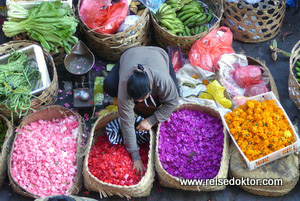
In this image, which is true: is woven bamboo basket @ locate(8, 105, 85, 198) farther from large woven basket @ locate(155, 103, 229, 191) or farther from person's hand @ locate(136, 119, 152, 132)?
large woven basket @ locate(155, 103, 229, 191)

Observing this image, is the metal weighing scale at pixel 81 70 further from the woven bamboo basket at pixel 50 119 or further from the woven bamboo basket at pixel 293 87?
the woven bamboo basket at pixel 293 87

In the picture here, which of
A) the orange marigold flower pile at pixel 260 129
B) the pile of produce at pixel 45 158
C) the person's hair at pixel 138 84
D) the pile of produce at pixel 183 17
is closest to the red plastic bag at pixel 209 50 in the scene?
the pile of produce at pixel 183 17

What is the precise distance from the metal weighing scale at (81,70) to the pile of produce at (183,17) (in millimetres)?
879

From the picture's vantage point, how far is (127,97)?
9.62 feet

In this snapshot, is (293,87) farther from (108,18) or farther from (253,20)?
(108,18)

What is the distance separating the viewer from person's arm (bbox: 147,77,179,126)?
298cm

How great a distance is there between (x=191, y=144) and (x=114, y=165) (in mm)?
717

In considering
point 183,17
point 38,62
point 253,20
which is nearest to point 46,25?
point 38,62

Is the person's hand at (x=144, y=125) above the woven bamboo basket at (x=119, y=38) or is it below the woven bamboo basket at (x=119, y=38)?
below

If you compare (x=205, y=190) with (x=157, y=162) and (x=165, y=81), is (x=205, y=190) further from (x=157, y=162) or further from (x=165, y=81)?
(x=165, y=81)

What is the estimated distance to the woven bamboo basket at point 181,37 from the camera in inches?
154

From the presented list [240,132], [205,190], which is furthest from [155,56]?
[205,190]

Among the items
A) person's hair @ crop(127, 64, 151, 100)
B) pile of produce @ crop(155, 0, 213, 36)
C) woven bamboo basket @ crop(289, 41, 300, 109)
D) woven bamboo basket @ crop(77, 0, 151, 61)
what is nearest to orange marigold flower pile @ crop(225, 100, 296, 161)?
woven bamboo basket @ crop(289, 41, 300, 109)

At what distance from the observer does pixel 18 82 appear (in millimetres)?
3492
